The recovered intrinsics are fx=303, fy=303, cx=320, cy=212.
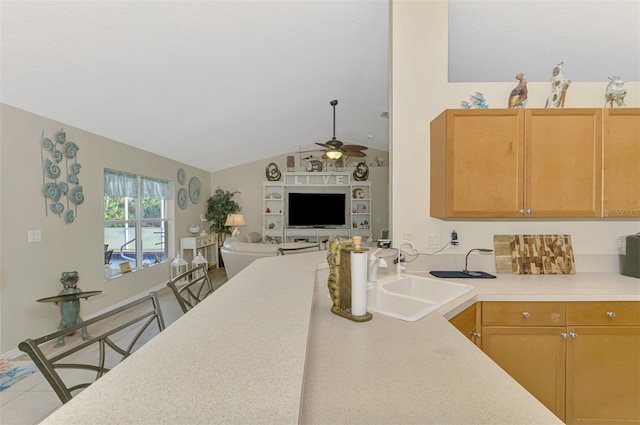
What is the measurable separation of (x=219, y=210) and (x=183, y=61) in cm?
457

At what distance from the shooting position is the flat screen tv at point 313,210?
24.2 ft

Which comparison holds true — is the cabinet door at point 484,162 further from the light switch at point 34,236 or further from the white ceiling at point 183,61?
the light switch at point 34,236

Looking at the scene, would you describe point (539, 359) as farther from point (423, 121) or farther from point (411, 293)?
point (423, 121)

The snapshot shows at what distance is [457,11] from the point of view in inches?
97.7

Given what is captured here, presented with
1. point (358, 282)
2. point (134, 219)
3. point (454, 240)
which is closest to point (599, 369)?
point (454, 240)

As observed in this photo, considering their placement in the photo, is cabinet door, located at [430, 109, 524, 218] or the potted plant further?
the potted plant

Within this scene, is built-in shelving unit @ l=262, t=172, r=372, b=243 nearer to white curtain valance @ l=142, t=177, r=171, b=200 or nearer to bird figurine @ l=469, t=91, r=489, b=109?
white curtain valance @ l=142, t=177, r=171, b=200

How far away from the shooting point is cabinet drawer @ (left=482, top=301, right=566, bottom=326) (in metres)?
1.72

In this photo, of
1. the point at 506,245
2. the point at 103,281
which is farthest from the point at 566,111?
the point at 103,281

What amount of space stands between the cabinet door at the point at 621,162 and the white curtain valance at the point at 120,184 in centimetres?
522

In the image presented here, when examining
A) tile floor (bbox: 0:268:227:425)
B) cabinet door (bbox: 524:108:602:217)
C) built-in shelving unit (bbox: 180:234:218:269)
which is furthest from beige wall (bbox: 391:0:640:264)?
built-in shelving unit (bbox: 180:234:218:269)

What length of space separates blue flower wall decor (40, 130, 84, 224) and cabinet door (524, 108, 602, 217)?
14.3ft

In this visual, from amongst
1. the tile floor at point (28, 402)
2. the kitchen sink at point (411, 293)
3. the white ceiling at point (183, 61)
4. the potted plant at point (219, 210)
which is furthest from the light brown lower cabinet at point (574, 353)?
A: the potted plant at point (219, 210)

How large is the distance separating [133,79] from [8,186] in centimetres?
150
